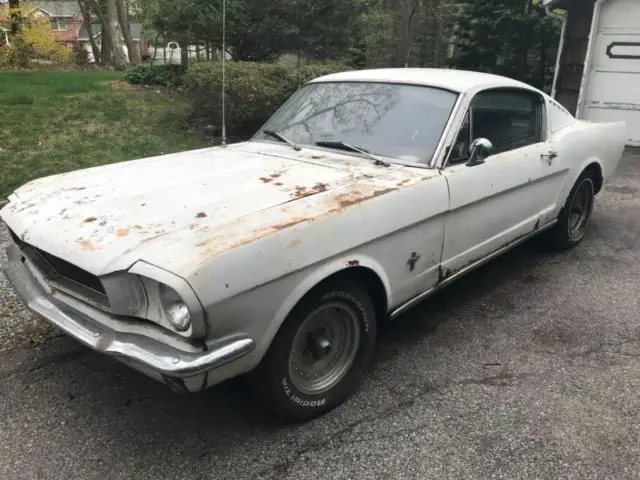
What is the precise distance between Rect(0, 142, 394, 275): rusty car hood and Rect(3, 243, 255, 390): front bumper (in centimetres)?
26

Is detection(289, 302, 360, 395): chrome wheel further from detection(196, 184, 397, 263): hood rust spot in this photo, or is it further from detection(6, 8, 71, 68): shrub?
detection(6, 8, 71, 68): shrub

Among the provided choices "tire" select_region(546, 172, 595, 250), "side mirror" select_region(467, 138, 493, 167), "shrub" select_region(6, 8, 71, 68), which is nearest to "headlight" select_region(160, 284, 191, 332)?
"side mirror" select_region(467, 138, 493, 167)

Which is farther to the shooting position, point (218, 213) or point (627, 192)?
point (627, 192)

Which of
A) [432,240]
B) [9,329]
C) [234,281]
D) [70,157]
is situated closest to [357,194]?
[432,240]

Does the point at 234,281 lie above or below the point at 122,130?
above

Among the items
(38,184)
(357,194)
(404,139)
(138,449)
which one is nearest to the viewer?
(138,449)

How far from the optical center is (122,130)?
28.8 ft

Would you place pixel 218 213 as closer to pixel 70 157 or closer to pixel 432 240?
pixel 432 240

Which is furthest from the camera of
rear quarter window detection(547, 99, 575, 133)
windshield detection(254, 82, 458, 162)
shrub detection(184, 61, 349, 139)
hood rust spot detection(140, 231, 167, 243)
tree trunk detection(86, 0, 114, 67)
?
tree trunk detection(86, 0, 114, 67)

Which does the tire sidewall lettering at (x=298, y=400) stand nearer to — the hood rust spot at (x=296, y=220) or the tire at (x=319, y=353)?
the tire at (x=319, y=353)

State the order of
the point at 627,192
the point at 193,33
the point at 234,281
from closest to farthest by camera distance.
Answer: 1. the point at 234,281
2. the point at 627,192
3. the point at 193,33

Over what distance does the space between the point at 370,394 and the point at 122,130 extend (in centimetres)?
716

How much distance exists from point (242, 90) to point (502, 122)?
18.1 feet

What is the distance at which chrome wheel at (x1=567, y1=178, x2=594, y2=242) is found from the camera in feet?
→ 16.9
